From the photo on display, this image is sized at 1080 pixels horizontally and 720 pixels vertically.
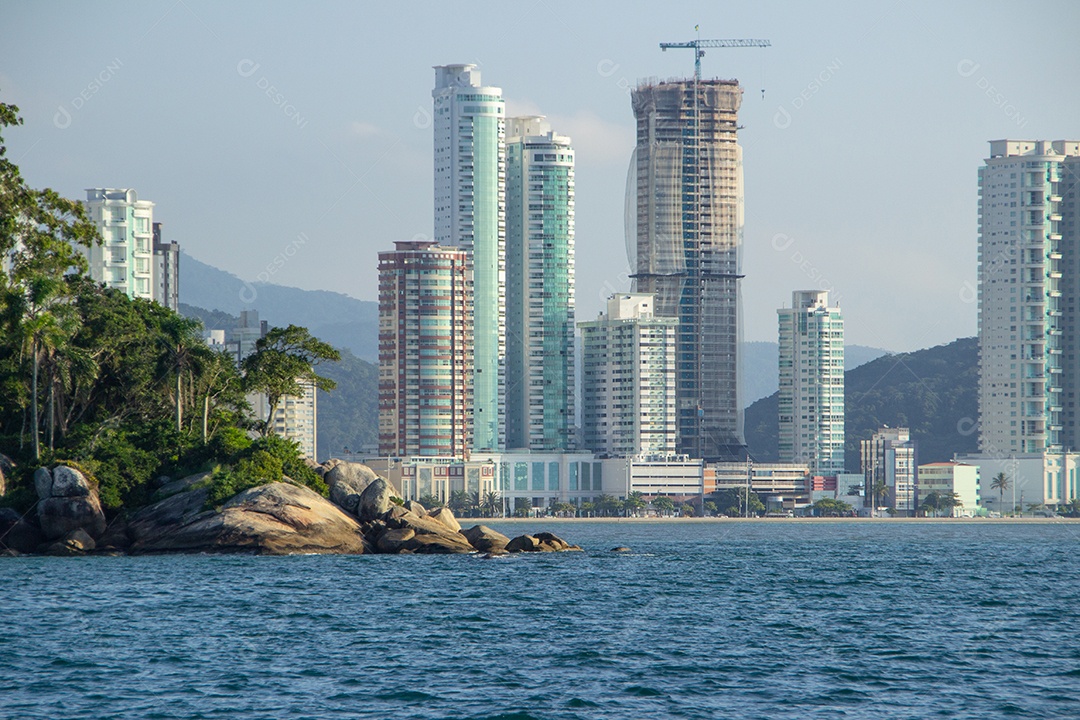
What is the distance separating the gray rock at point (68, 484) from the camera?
91.8m

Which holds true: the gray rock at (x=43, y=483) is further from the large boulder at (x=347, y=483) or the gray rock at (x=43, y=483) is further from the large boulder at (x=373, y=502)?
the large boulder at (x=373, y=502)

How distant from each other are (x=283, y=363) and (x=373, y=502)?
14.5 meters

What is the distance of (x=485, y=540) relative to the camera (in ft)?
338

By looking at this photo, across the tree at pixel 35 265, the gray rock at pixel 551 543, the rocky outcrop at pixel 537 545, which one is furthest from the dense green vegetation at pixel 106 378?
the gray rock at pixel 551 543

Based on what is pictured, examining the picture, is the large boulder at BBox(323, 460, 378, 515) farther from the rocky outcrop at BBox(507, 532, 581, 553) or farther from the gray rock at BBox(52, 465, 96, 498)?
the gray rock at BBox(52, 465, 96, 498)

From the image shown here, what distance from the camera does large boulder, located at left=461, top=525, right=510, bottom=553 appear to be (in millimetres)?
102625

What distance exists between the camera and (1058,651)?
5478cm

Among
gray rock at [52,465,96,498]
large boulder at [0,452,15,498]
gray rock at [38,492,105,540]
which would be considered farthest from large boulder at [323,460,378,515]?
large boulder at [0,452,15,498]

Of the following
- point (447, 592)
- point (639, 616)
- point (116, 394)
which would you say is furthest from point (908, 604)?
point (116, 394)

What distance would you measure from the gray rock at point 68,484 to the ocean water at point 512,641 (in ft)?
16.9

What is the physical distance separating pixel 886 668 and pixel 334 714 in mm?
18441

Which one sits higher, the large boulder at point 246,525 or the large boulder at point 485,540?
the large boulder at point 246,525

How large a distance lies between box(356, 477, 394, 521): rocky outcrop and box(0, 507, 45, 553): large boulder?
63.2 ft

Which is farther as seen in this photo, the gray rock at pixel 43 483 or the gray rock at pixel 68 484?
the gray rock at pixel 43 483
